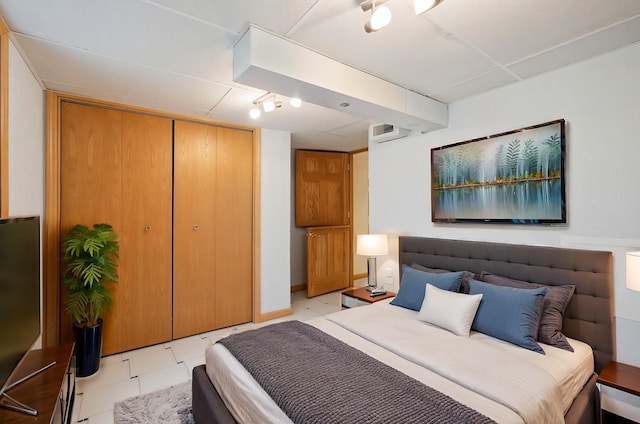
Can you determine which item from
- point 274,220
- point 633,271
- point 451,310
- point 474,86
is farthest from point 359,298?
point 474,86

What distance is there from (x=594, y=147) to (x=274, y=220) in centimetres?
316

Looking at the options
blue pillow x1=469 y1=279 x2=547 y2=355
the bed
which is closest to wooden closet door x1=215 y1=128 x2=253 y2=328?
the bed

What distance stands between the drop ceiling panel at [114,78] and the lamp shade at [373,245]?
201 cm

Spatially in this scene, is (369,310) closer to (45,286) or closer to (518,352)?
(518,352)

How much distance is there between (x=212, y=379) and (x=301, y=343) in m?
0.59

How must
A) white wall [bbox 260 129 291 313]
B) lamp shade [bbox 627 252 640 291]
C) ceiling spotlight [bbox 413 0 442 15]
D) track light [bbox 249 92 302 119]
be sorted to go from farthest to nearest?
white wall [bbox 260 129 291 313]
track light [bbox 249 92 302 119]
lamp shade [bbox 627 252 640 291]
ceiling spotlight [bbox 413 0 442 15]

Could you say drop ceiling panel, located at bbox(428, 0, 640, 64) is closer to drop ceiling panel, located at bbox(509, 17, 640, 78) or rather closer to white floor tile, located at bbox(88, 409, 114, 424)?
drop ceiling panel, located at bbox(509, 17, 640, 78)

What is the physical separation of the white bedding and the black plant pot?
Result: 4.51 feet

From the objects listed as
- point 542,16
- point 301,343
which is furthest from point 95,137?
point 542,16

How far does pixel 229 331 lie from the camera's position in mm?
3605

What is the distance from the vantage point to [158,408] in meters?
2.19

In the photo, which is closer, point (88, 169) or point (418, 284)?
point (418, 284)

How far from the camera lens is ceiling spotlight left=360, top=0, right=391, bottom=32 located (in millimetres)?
1441

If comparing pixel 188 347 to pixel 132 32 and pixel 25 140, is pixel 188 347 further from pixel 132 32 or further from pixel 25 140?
pixel 132 32
